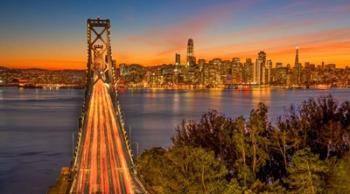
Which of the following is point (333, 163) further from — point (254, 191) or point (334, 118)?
point (334, 118)

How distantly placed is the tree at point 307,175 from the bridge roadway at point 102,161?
17.1ft

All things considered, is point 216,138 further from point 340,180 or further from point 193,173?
point 340,180

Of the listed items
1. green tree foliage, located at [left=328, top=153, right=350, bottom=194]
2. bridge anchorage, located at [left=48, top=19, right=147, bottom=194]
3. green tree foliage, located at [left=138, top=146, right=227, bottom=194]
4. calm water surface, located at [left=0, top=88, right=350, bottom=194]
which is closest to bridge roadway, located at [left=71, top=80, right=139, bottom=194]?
bridge anchorage, located at [left=48, top=19, right=147, bottom=194]

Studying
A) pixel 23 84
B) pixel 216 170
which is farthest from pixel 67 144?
pixel 23 84

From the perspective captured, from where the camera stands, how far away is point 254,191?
34.0ft

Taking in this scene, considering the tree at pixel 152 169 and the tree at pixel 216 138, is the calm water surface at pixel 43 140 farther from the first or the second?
the tree at pixel 216 138

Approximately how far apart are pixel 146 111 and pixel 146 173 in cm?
3940

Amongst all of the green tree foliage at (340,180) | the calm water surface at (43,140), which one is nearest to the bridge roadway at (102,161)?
the calm water surface at (43,140)

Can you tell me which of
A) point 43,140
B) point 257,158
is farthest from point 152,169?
point 43,140

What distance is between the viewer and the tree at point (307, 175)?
10.0 meters

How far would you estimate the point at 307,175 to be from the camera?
1014 cm

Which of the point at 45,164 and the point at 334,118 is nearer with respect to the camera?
the point at 334,118

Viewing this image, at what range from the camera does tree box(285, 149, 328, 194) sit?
33.0 ft

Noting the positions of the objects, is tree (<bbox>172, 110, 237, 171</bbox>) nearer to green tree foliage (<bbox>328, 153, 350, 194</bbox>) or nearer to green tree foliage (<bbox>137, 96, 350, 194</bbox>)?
green tree foliage (<bbox>137, 96, 350, 194</bbox>)
